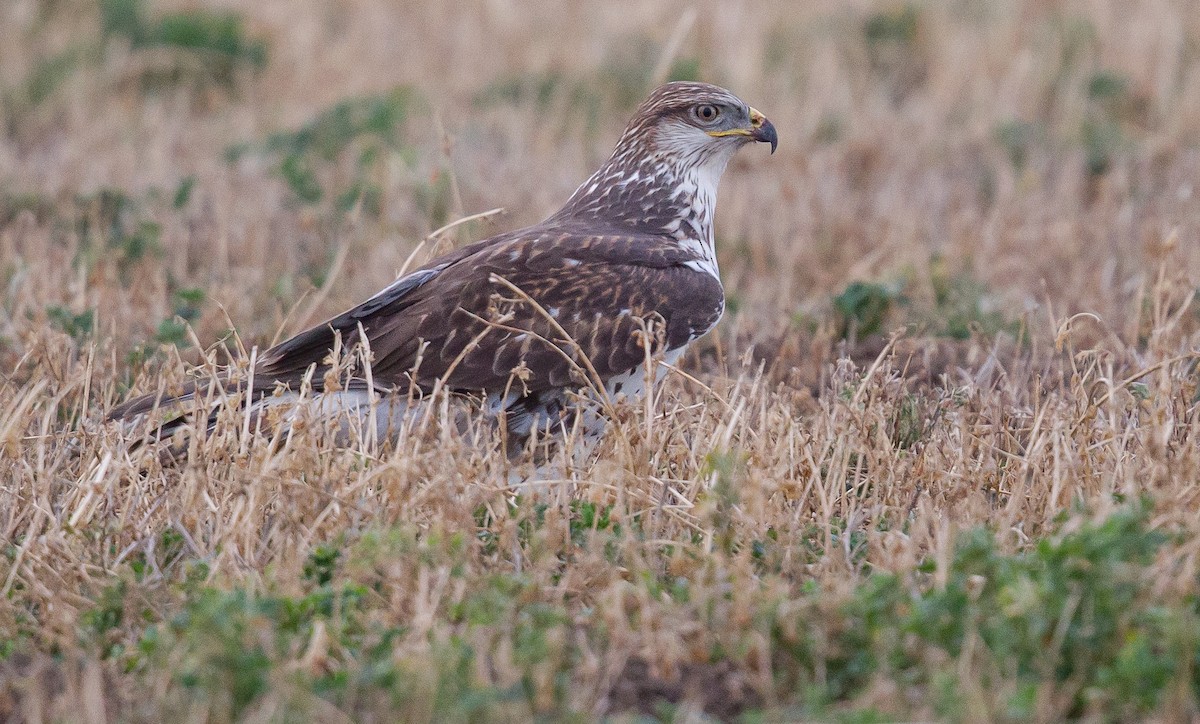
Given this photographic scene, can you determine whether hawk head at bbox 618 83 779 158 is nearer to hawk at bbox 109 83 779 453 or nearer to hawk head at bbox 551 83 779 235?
hawk head at bbox 551 83 779 235

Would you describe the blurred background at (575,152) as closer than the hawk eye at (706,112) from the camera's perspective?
No

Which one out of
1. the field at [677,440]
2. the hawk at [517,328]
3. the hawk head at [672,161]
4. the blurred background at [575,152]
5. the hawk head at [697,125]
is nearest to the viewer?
the field at [677,440]

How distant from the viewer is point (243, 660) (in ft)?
9.89

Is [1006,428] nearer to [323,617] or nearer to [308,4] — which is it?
[323,617]

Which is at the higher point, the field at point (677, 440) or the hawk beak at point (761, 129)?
the hawk beak at point (761, 129)

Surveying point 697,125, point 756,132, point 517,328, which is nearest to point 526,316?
point 517,328

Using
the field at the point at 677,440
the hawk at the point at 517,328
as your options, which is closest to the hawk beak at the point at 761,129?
the hawk at the point at 517,328

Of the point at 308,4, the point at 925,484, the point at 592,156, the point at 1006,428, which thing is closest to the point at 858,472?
the point at 925,484

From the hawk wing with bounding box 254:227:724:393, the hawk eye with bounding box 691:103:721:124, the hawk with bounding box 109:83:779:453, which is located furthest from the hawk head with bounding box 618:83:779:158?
the hawk wing with bounding box 254:227:724:393

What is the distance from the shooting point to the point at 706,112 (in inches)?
225

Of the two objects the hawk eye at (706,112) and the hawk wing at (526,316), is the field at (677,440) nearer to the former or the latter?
the hawk wing at (526,316)

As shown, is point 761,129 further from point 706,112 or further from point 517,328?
point 517,328

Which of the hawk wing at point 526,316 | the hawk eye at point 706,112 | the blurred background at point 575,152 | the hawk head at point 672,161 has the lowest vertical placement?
the blurred background at point 575,152

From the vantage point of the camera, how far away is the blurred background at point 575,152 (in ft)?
21.8
